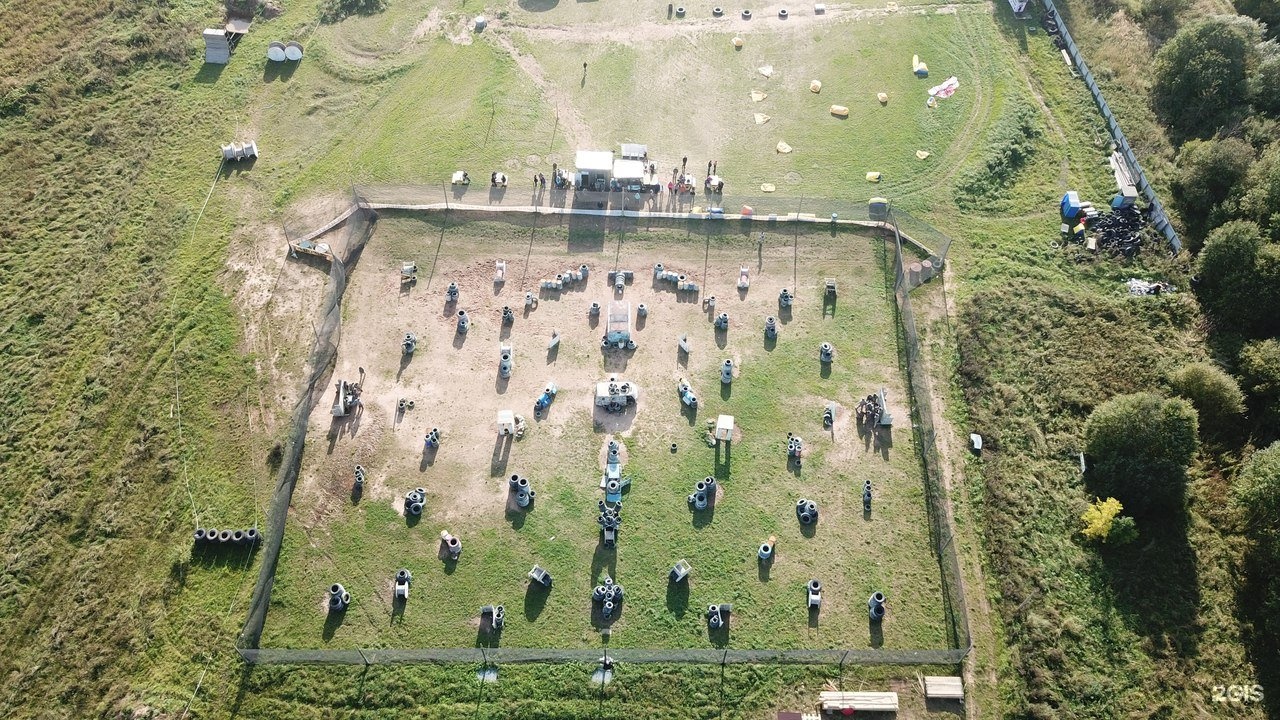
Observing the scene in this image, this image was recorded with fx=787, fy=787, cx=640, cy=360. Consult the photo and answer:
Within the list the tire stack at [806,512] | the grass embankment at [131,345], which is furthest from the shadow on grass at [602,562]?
the tire stack at [806,512]

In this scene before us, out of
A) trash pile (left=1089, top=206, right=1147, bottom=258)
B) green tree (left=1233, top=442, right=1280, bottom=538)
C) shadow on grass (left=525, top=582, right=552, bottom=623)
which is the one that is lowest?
shadow on grass (left=525, top=582, right=552, bottom=623)

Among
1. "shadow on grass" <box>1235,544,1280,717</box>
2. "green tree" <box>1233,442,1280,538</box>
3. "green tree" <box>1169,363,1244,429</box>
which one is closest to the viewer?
"shadow on grass" <box>1235,544,1280,717</box>

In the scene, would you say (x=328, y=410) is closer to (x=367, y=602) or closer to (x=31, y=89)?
(x=367, y=602)

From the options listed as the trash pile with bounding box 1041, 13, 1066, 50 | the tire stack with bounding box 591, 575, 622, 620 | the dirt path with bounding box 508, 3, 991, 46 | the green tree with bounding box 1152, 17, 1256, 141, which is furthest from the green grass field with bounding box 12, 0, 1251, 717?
the green tree with bounding box 1152, 17, 1256, 141

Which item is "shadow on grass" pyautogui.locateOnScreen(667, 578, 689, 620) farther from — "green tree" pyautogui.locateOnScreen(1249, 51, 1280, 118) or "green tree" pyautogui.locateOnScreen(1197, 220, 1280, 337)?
Result: "green tree" pyautogui.locateOnScreen(1249, 51, 1280, 118)

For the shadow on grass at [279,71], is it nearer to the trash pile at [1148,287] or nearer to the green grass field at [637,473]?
the green grass field at [637,473]

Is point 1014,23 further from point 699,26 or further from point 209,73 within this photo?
point 209,73

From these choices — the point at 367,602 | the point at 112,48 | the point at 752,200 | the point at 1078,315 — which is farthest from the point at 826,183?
the point at 112,48
